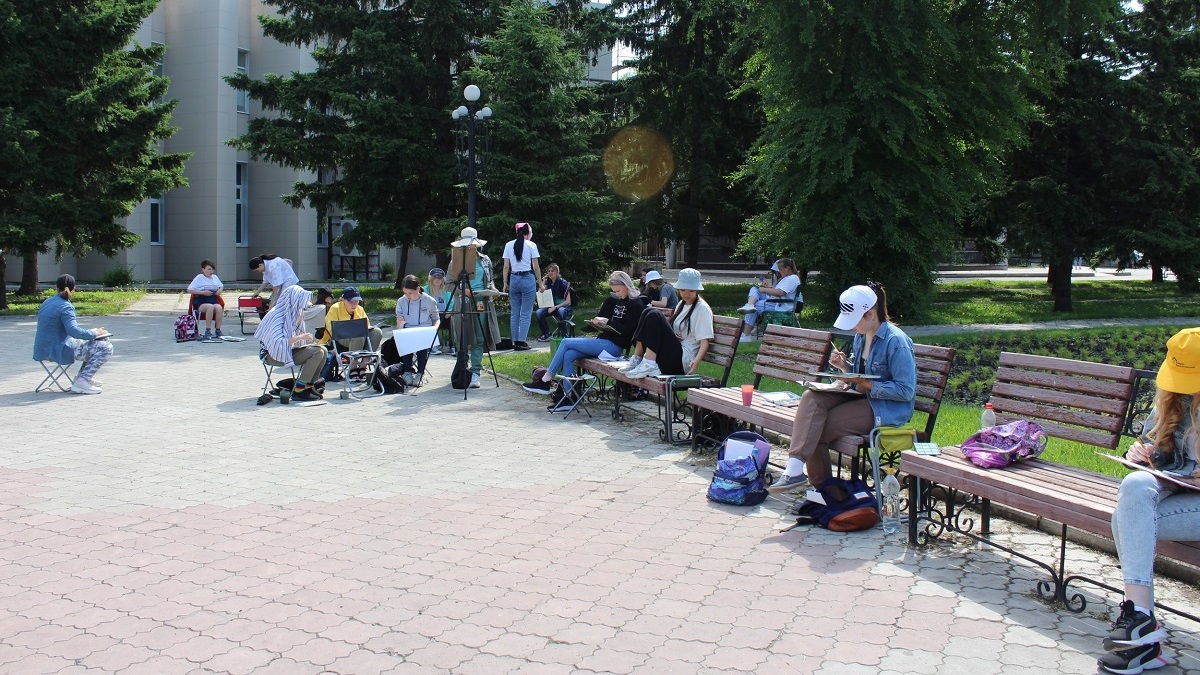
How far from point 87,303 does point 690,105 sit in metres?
17.5

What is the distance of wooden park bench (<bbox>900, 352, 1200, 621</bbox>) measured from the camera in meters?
4.79

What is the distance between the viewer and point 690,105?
27844mm

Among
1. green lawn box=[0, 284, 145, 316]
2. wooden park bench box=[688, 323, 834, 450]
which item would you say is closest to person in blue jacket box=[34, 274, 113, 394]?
wooden park bench box=[688, 323, 834, 450]

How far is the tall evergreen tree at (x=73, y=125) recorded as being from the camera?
23.1 metres

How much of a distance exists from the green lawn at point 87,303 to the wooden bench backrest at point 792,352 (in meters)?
18.6

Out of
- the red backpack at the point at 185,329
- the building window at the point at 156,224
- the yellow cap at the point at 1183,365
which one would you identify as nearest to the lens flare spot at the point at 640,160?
the red backpack at the point at 185,329

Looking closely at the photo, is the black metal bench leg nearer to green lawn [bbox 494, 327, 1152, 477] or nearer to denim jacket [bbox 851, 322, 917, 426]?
denim jacket [bbox 851, 322, 917, 426]

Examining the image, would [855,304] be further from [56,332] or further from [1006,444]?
[56,332]

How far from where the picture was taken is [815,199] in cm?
2044

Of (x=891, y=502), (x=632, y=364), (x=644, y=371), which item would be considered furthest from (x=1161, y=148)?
(x=891, y=502)

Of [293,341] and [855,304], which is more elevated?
[855,304]

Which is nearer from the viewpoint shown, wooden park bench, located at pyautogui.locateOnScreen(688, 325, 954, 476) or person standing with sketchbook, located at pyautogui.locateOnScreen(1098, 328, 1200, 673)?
person standing with sketchbook, located at pyautogui.locateOnScreen(1098, 328, 1200, 673)

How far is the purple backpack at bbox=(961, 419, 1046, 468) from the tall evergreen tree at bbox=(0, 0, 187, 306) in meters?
23.1

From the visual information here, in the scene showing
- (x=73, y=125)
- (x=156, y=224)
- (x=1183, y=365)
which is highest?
(x=73, y=125)
